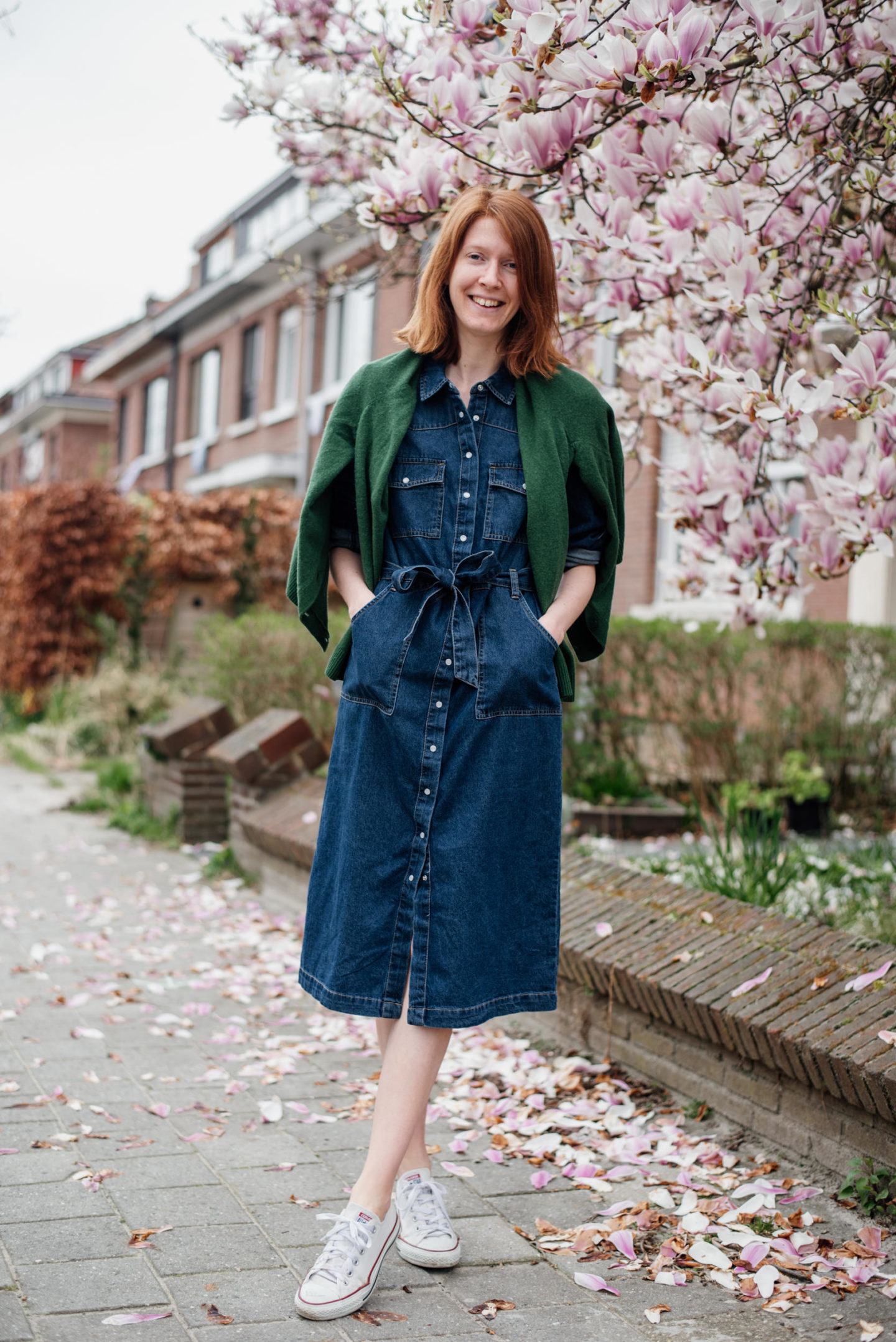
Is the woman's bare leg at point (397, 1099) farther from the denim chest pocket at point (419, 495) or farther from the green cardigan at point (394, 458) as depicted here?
the denim chest pocket at point (419, 495)

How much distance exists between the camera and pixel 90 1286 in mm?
2398

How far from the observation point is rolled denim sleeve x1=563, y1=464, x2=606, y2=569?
279 centimetres

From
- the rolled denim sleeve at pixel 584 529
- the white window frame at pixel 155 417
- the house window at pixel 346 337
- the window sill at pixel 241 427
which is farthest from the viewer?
the white window frame at pixel 155 417

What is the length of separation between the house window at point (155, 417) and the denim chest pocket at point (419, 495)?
80.8ft

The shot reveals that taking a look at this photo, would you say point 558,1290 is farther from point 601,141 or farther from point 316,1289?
point 601,141

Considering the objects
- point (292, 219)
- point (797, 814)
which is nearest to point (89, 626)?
point (797, 814)

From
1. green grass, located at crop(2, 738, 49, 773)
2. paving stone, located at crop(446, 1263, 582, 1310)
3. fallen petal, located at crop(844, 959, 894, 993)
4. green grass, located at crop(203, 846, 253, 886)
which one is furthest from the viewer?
green grass, located at crop(2, 738, 49, 773)

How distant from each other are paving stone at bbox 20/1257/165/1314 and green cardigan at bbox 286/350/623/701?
1226 millimetres

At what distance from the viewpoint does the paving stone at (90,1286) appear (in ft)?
7.61

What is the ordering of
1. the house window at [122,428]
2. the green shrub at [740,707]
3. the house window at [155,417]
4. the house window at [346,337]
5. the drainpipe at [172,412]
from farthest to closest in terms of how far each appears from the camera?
the house window at [122,428], the house window at [155,417], the drainpipe at [172,412], the house window at [346,337], the green shrub at [740,707]

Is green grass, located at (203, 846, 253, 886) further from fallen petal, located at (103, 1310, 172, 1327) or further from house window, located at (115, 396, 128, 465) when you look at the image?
house window, located at (115, 396, 128, 465)

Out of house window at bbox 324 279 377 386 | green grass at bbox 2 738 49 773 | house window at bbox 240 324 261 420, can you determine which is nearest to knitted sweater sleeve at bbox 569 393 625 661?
green grass at bbox 2 738 49 773

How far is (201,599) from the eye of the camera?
14.2 metres

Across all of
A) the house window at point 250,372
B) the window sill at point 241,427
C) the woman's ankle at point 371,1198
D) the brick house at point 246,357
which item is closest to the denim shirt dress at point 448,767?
the woman's ankle at point 371,1198
